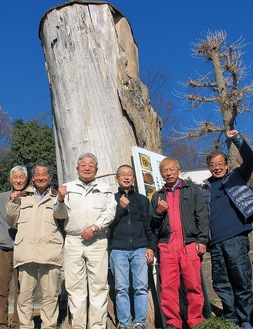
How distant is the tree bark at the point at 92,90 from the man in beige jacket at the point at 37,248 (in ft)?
2.05

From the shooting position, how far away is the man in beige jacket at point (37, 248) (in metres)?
3.48

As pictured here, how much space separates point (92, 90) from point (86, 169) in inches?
44.1

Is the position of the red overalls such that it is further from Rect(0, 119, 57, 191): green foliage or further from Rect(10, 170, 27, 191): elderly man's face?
Rect(0, 119, 57, 191): green foliage

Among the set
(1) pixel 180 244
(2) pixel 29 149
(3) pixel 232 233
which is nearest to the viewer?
(1) pixel 180 244

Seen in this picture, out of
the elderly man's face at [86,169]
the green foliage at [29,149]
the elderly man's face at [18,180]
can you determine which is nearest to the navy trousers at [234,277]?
the elderly man's face at [86,169]

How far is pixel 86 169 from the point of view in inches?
144

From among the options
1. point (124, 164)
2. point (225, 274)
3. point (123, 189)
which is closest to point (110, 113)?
point (124, 164)

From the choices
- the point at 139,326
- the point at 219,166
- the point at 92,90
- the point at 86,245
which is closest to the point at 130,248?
the point at 86,245

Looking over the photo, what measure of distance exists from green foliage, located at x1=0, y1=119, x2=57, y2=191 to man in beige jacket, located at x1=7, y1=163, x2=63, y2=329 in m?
9.20

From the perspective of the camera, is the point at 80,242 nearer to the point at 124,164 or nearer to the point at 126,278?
the point at 126,278

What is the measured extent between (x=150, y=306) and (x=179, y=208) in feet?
3.56

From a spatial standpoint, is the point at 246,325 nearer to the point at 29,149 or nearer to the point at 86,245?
the point at 86,245

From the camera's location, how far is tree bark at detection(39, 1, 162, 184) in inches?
169

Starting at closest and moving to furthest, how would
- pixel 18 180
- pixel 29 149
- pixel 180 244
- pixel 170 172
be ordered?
pixel 180 244 < pixel 170 172 < pixel 18 180 < pixel 29 149
